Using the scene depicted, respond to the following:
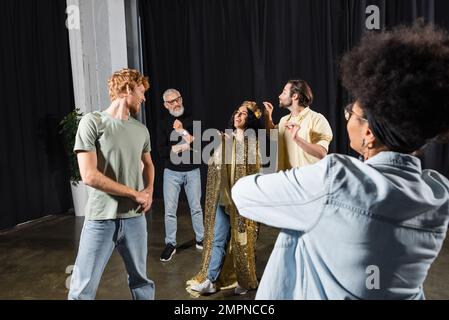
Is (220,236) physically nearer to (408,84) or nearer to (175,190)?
(175,190)

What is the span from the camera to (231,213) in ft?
7.98

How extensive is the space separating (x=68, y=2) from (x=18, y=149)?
1823 mm

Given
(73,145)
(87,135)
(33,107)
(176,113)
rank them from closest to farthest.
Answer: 1. (87,135)
2. (176,113)
3. (73,145)
4. (33,107)

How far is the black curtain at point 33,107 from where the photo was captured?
4.30 metres

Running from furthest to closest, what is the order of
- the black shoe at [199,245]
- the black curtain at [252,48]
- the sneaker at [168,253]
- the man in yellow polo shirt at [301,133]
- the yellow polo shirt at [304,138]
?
the black curtain at [252,48] → the black shoe at [199,245] → the sneaker at [168,253] → the yellow polo shirt at [304,138] → the man in yellow polo shirt at [301,133]

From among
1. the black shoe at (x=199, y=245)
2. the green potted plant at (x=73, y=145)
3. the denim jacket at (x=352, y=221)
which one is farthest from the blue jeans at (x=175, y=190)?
the denim jacket at (x=352, y=221)

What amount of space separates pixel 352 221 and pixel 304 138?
188 centimetres

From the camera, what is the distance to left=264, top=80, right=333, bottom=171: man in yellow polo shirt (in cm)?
237

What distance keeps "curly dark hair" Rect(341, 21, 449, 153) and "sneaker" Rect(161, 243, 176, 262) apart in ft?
9.00

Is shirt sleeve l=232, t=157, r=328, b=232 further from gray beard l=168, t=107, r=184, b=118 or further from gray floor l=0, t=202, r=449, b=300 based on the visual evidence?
gray beard l=168, t=107, r=184, b=118

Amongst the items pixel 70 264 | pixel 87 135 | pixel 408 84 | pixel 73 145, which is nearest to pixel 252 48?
pixel 73 145

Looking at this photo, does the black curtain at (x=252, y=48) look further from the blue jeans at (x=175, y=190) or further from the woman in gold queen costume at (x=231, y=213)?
the woman in gold queen costume at (x=231, y=213)

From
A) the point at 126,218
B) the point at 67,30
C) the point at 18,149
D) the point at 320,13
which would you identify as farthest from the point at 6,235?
the point at 320,13

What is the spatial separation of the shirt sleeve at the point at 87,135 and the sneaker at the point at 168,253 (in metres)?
1.82
